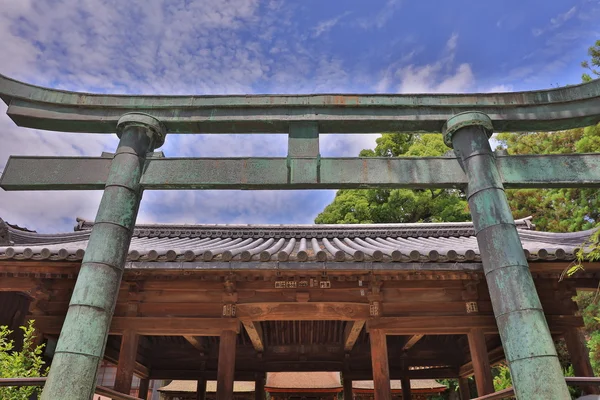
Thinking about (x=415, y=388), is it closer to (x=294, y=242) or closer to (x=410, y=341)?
(x=410, y=341)

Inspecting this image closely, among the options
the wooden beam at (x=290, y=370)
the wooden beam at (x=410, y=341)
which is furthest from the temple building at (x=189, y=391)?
the wooden beam at (x=410, y=341)

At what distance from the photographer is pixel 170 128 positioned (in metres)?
4.40

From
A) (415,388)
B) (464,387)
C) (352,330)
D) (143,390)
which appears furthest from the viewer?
(415,388)

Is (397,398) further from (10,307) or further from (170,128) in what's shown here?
(170,128)

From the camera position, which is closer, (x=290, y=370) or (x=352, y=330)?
(x=352, y=330)

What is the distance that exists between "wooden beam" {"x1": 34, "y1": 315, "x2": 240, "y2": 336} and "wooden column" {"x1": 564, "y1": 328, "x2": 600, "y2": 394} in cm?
562

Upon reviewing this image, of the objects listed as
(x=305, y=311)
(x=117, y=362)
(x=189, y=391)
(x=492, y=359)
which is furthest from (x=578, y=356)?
(x=189, y=391)

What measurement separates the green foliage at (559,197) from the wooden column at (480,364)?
335 inches

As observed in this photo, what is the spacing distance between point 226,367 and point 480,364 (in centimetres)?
402

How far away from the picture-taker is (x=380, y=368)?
6.43 metres

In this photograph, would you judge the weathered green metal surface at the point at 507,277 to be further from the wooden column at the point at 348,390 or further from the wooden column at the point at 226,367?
the wooden column at the point at 348,390

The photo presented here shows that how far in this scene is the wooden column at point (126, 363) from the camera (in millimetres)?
6352

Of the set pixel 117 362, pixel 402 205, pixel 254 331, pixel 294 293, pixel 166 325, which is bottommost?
pixel 117 362

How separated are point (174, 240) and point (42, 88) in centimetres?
626
